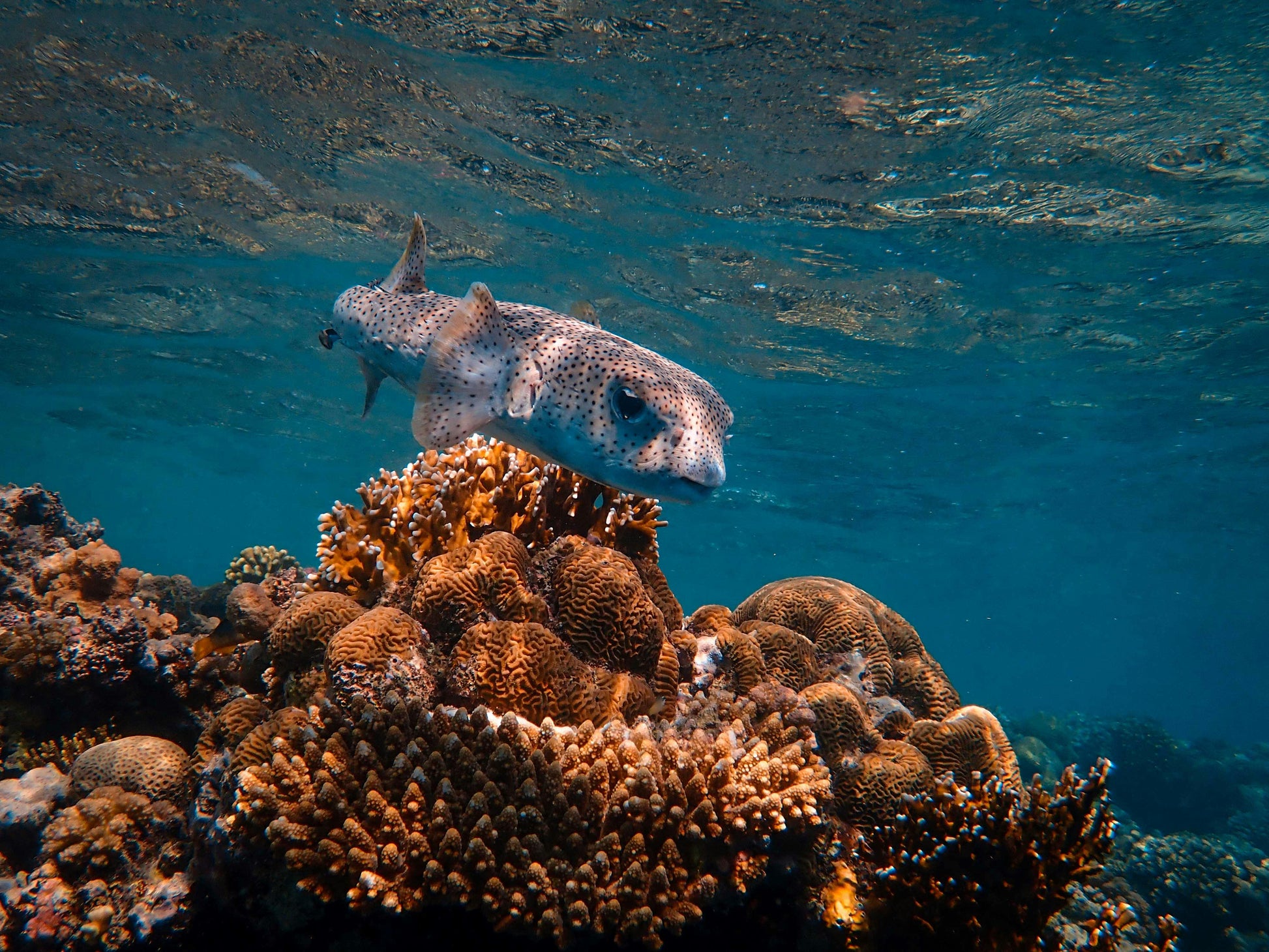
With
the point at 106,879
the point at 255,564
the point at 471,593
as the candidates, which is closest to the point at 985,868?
the point at 471,593

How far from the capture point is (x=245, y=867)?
9.64 feet

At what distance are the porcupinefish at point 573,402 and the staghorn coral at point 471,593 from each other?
911 millimetres

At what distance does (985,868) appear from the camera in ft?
10.6

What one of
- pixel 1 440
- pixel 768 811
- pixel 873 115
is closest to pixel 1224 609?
pixel 873 115

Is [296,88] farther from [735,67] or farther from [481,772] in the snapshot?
[481,772]

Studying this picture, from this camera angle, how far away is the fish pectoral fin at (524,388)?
3.30m

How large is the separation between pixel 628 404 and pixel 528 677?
165 centimetres

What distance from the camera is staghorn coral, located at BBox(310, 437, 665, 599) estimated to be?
4648mm

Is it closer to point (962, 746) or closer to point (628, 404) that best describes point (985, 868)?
point (962, 746)

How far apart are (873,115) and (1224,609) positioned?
88314 millimetres

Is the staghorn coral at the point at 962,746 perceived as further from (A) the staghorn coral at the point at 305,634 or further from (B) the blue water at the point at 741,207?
(B) the blue water at the point at 741,207

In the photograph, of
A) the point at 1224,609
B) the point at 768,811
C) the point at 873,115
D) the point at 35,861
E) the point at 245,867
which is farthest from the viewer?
the point at 1224,609

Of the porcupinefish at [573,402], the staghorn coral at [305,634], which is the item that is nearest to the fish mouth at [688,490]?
the porcupinefish at [573,402]

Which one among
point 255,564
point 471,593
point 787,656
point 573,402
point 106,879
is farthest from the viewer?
point 255,564
